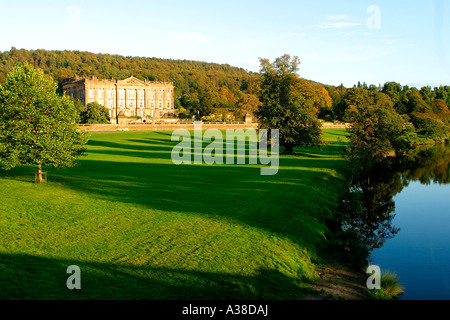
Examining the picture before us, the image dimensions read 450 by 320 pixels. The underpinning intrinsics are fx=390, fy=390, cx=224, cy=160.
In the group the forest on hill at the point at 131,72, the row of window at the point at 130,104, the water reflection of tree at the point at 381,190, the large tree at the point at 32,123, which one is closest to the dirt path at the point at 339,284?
the water reflection of tree at the point at 381,190

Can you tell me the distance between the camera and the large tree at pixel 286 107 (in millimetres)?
35750

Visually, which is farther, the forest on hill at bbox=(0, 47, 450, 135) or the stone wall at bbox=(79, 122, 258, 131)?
the forest on hill at bbox=(0, 47, 450, 135)

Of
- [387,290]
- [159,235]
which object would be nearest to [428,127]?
[387,290]

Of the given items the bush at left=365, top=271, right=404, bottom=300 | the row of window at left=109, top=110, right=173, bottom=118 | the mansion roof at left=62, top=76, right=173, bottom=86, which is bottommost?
the bush at left=365, top=271, right=404, bottom=300

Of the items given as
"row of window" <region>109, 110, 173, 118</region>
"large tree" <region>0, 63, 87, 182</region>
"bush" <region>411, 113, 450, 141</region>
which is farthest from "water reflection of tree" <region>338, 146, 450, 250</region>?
"row of window" <region>109, 110, 173, 118</region>

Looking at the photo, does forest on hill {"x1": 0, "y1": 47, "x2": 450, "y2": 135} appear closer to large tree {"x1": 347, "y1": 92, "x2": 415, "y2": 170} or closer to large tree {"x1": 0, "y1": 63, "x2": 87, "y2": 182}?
large tree {"x1": 347, "y1": 92, "x2": 415, "y2": 170}

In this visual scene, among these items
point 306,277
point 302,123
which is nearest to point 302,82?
point 302,123

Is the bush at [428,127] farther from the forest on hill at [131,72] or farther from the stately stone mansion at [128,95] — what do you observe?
the stately stone mansion at [128,95]

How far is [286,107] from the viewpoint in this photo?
3612cm

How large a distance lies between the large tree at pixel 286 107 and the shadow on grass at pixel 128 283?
26647mm

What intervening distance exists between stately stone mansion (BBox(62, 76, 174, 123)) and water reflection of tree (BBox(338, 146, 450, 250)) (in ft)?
229

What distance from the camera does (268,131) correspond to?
3716cm

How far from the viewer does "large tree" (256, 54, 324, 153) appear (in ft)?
117
